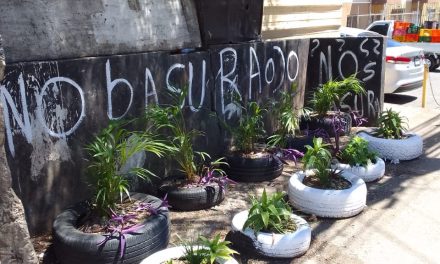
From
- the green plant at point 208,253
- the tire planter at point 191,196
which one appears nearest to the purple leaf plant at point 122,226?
the green plant at point 208,253

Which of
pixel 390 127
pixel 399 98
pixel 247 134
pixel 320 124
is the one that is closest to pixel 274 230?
pixel 247 134

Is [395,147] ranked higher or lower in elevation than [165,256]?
lower

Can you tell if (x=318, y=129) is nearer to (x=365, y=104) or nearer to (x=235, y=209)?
(x=365, y=104)

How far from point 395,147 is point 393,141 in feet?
0.29

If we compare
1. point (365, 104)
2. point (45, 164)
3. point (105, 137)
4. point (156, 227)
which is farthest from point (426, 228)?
point (365, 104)

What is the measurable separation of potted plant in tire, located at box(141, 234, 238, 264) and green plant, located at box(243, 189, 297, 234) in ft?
2.10

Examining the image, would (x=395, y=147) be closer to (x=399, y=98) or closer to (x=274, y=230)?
(x=274, y=230)

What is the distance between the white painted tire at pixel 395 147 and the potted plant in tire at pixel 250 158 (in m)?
1.50

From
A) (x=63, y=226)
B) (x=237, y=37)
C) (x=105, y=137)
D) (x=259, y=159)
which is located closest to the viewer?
(x=63, y=226)

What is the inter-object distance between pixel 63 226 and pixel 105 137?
0.85 meters

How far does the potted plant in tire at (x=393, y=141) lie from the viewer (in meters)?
6.50

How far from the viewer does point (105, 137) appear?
414cm

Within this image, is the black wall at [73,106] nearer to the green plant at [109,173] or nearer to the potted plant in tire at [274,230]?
the green plant at [109,173]

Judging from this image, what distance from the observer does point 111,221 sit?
3754 millimetres
